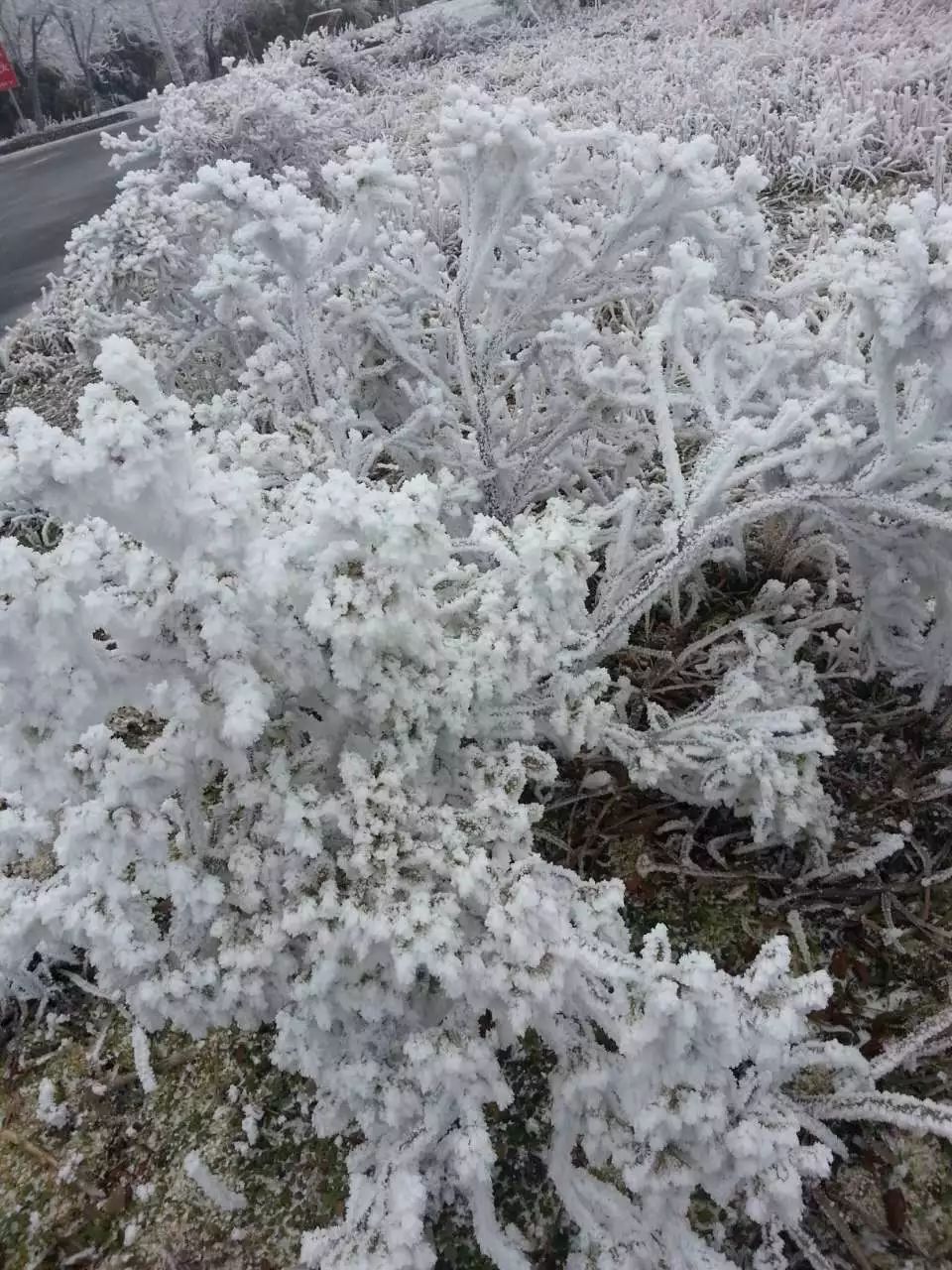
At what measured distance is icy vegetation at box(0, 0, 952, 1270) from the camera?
50.2 inches

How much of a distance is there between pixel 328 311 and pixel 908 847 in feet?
6.81

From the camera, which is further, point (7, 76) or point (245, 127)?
point (7, 76)

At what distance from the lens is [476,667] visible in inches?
63.0

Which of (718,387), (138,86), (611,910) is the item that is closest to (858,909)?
(611,910)

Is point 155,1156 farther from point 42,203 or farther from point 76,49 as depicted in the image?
point 76,49

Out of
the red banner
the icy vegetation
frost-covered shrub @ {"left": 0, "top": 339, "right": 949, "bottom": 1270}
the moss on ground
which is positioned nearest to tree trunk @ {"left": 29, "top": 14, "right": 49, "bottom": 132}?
the red banner

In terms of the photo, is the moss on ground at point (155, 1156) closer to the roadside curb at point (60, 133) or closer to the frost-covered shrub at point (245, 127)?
the frost-covered shrub at point (245, 127)

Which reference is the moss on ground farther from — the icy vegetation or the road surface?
the road surface

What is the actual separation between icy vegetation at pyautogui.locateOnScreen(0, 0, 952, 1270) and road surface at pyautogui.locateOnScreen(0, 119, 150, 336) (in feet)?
12.0

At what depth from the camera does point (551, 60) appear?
8.02 metres

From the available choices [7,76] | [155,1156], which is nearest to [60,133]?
[7,76]

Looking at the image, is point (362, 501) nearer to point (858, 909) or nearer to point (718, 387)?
point (718, 387)

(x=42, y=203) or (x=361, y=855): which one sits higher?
(x=42, y=203)

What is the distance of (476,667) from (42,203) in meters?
6.13
